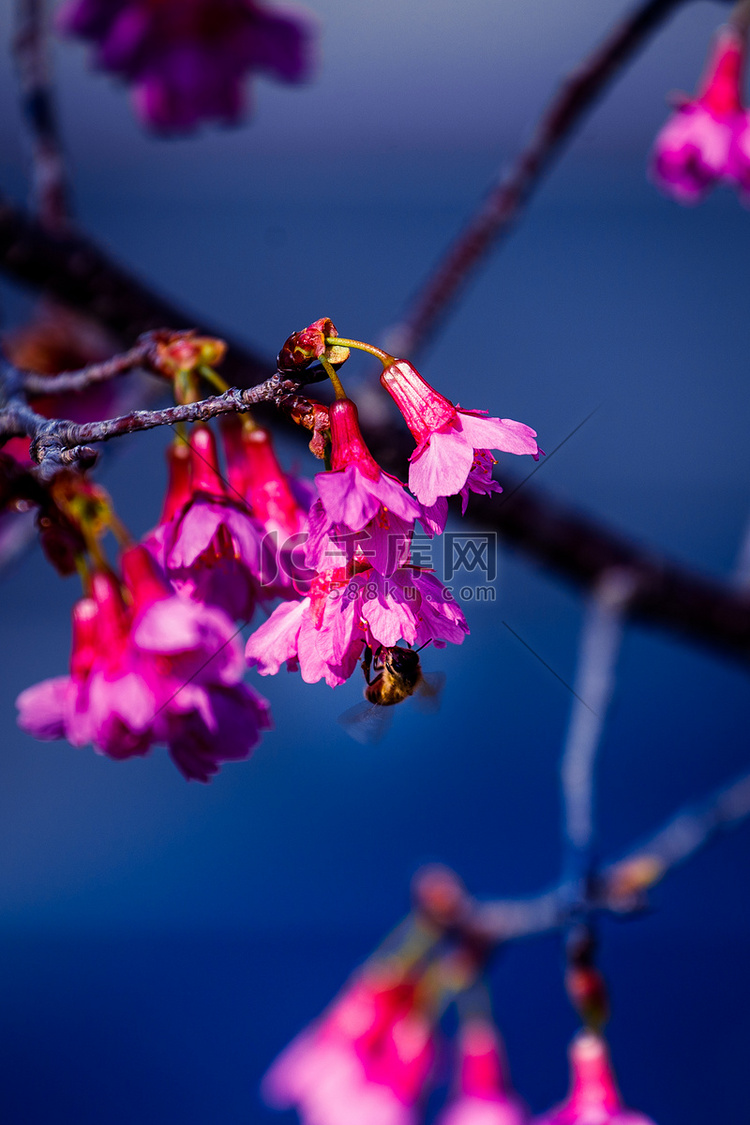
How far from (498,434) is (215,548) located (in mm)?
94

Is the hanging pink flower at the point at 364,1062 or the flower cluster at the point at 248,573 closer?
the flower cluster at the point at 248,573

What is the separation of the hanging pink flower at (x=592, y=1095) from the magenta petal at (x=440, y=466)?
1.12 feet

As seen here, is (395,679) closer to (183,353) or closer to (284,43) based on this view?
(183,353)

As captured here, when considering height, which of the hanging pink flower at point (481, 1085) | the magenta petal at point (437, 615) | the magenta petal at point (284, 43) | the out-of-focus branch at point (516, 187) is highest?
the magenta petal at point (284, 43)

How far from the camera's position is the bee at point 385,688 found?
0.23 meters

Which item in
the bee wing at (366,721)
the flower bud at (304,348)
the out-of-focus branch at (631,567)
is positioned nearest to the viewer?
the flower bud at (304,348)

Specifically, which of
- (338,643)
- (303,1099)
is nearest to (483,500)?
(338,643)

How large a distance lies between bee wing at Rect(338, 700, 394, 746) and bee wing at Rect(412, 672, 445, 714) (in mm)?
13

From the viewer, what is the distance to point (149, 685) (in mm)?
240

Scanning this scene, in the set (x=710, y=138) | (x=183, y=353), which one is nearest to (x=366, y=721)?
(x=183, y=353)

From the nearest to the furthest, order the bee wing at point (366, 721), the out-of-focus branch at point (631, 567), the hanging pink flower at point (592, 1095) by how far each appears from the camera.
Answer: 1. the bee wing at point (366, 721)
2. the hanging pink flower at point (592, 1095)
3. the out-of-focus branch at point (631, 567)

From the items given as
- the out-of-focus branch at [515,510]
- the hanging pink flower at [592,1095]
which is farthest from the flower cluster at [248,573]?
the hanging pink flower at [592,1095]

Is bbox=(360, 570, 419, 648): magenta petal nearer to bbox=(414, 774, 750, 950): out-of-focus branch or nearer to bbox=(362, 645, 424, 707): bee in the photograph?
bbox=(362, 645, 424, 707): bee

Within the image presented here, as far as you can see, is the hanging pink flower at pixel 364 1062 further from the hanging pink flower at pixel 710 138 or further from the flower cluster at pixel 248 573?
the hanging pink flower at pixel 710 138
